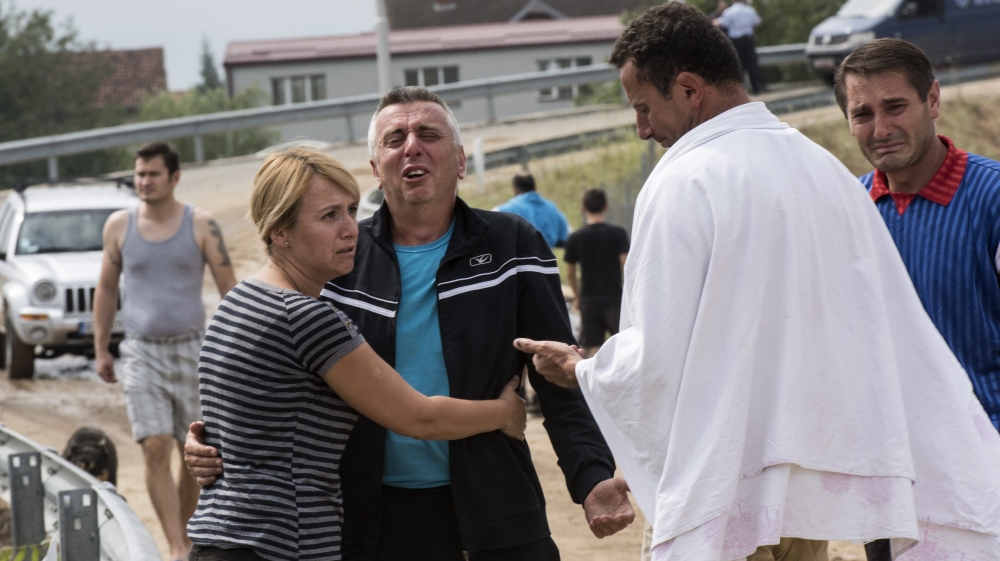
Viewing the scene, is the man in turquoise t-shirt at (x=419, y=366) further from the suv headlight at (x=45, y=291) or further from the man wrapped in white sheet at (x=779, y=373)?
the suv headlight at (x=45, y=291)

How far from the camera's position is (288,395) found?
9.54 feet

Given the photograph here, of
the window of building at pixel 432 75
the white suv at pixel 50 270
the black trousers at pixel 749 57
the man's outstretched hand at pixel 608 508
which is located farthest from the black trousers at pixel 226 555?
the window of building at pixel 432 75

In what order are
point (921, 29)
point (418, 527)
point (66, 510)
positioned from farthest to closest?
point (921, 29) < point (66, 510) < point (418, 527)

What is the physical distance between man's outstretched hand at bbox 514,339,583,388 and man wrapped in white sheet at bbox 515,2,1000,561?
364mm

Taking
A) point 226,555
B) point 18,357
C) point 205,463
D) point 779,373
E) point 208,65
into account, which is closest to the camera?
point 779,373

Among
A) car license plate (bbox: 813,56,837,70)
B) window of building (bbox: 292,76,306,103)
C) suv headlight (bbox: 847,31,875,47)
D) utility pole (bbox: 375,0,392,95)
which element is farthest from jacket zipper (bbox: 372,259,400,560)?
window of building (bbox: 292,76,306,103)

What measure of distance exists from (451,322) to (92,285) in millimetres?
10105

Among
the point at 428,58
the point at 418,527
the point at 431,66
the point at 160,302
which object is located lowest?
the point at 418,527

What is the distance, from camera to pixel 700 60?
9.55 feet

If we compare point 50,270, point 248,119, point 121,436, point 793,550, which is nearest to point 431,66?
point 248,119

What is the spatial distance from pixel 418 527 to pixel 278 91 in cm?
5708

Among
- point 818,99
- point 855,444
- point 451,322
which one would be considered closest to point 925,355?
point 855,444

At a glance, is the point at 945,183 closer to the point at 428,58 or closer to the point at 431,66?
the point at 428,58

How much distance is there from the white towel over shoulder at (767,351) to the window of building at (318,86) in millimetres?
55296
